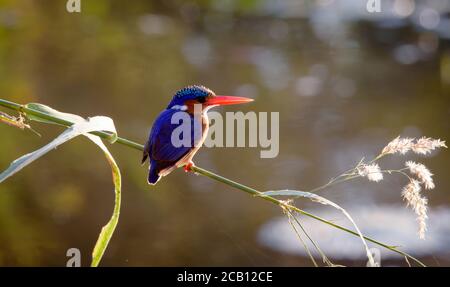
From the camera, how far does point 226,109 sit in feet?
17.6

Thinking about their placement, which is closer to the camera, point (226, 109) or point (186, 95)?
point (186, 95)

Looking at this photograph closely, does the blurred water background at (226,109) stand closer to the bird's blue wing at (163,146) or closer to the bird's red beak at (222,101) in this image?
the bird's red beak at (222,101)

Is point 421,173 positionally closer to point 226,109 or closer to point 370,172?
point 370,172

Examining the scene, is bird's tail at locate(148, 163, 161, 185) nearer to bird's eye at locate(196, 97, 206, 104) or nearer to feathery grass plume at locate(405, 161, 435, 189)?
bird's eye at locate(196, 97, 206, 104)

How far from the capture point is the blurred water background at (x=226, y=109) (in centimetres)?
396

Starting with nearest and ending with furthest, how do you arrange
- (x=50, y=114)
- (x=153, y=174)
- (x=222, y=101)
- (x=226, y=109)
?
(x=50, y=114) → (x=153, y=174) → (x=222, y=101) → (x=226, y=109)

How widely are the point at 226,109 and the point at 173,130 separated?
3.31 metres

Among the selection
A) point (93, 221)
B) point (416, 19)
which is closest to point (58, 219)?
point (93, 221)

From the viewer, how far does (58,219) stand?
405 cm

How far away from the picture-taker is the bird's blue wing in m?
1.97

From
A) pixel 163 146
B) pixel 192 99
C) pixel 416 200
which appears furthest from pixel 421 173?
pixel 192 99

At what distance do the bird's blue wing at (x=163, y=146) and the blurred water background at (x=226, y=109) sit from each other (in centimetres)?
177

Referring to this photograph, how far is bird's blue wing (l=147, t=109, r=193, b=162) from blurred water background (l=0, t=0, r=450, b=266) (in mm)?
1772

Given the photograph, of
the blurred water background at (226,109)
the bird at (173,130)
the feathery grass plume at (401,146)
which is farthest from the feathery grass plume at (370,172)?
the blurred water background at (226,109)
